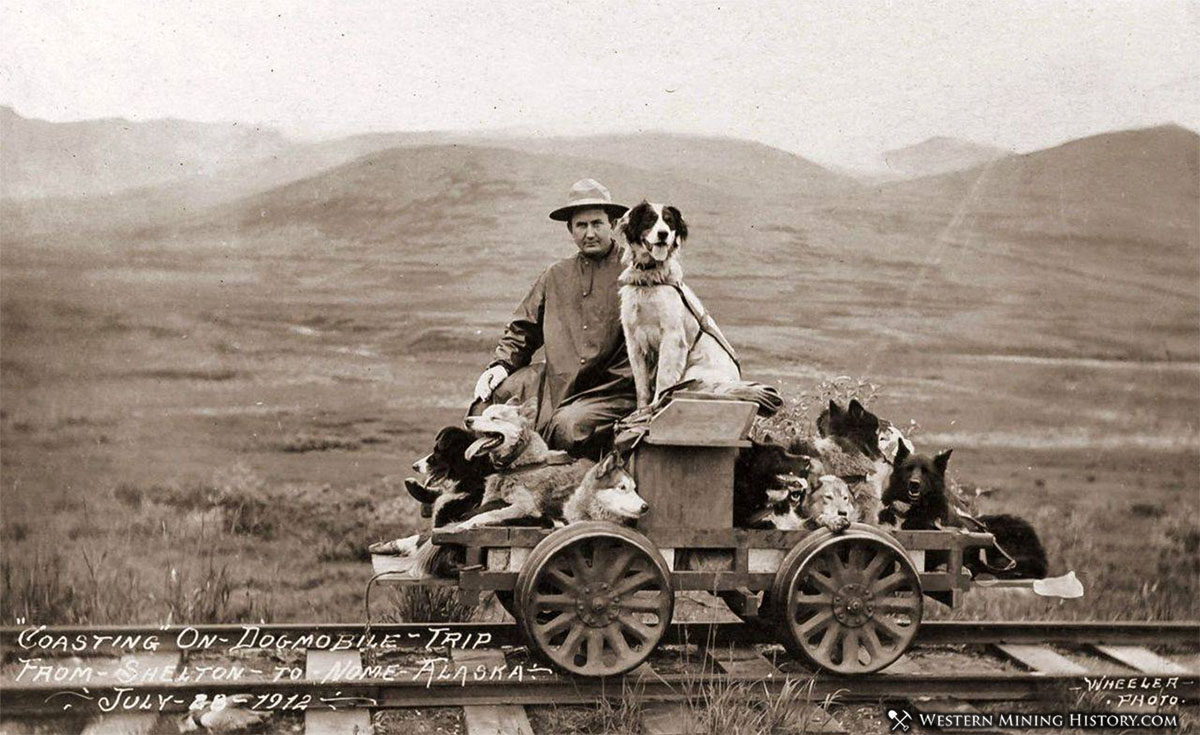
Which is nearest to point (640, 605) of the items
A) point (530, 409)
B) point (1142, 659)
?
point (530, 409)

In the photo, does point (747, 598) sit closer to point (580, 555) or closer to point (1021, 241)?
point (580, 555)

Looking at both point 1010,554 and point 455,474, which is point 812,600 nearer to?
point 1010,554

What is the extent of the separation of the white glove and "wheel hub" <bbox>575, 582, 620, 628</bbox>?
125 cm

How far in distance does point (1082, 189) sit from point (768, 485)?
131 inches

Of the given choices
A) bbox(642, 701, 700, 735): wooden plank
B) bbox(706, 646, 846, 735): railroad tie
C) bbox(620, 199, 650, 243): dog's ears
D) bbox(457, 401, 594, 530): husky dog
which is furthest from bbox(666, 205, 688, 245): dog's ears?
bbox(642, 701, 700, 735): wooden plank

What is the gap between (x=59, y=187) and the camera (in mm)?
6598

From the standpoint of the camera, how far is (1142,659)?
645 centimetres

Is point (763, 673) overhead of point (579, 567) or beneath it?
beneath

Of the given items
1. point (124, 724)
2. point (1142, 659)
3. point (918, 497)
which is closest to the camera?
point (124, 724)

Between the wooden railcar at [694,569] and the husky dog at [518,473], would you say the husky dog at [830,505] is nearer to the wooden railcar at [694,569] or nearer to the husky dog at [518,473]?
the wooden railcar at [694,569]

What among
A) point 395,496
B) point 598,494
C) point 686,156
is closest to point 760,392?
point 598,494

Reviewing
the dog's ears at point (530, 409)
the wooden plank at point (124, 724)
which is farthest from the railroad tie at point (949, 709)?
the wooden plank at point (124, 724)

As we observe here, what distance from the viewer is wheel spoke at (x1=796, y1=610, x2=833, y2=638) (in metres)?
5.47

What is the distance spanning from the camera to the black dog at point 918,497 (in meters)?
5.84
